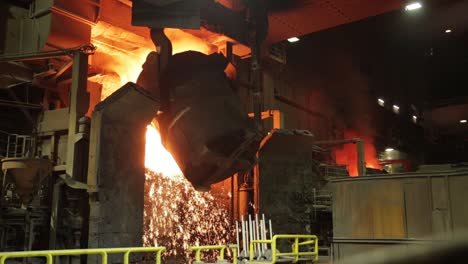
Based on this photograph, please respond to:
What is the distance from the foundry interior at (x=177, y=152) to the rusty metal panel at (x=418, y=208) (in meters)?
0.02

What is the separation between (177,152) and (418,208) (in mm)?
4888

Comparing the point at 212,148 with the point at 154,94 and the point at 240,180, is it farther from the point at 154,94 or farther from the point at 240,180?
the point at 240,180

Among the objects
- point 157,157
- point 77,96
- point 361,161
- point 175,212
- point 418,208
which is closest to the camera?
point 418,208

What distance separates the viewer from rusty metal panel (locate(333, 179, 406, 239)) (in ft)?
26.7

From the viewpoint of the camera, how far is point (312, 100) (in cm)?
1931

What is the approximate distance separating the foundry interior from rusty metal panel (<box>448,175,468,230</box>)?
0.07 ft

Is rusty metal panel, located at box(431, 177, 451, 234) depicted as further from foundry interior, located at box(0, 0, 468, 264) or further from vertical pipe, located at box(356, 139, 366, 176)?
vertical pipe, located at box(356, 139, 366, 176)

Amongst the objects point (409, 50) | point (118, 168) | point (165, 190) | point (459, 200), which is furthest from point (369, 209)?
point (409, 50)

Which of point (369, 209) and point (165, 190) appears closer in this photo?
point (369, 209)

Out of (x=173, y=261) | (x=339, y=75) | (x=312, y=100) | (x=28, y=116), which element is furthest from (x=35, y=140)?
(x=339, y=75)

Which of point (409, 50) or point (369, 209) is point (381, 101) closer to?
point (409, 50)

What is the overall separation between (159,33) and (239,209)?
17.8ft

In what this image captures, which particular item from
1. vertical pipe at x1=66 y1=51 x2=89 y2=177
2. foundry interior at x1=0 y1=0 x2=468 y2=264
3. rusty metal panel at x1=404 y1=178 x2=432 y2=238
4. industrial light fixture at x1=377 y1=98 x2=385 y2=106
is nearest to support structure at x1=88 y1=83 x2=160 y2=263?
foundry interior at x1=0 y1=0 x2=468 y2=264

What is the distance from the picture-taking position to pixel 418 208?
7.90m
